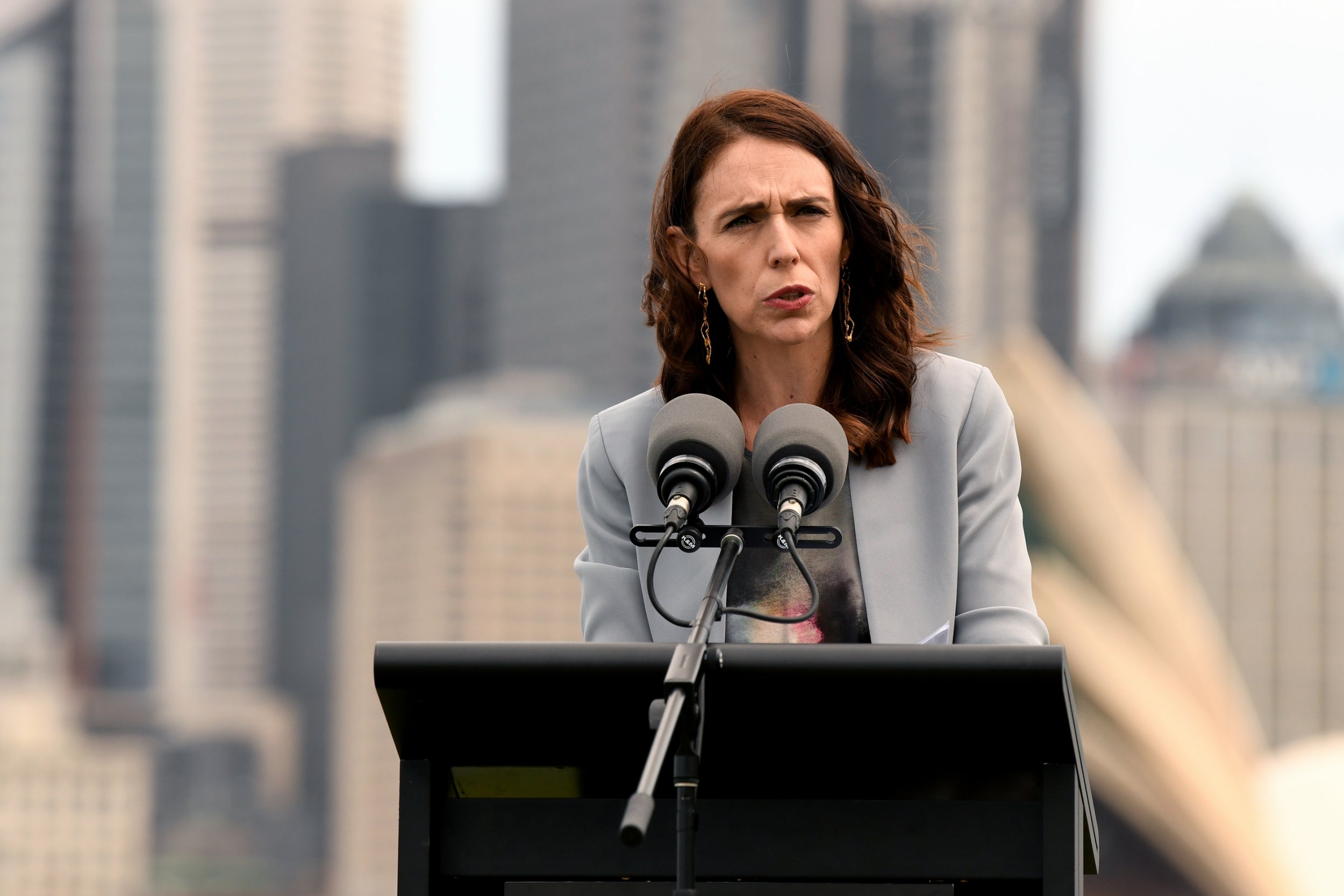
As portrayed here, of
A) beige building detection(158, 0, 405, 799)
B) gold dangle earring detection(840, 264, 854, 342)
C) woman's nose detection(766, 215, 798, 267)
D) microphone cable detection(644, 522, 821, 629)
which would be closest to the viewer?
microphone cable detection(644, 522, 821, 629)

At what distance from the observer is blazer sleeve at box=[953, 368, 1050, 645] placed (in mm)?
1764

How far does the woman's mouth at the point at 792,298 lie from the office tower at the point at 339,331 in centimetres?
8543

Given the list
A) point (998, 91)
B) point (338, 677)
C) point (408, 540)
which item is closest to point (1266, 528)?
point (998, 91)

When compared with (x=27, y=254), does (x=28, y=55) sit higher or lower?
higher

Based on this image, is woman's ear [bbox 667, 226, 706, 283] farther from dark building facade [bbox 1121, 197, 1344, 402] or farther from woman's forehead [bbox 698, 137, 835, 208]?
dark building facade [bbox 1121, 197, 1344, 402]

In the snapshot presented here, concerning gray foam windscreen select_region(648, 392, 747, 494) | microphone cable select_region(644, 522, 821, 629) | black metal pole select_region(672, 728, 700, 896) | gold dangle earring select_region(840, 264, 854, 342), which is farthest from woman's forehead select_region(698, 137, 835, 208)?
black metal pole select_region(672, 728, 700, 896)

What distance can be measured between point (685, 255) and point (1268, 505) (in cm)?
6363

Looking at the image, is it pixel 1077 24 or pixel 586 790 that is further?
pixel 1077 24

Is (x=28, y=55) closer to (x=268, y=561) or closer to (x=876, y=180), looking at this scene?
(x=268, y=561)

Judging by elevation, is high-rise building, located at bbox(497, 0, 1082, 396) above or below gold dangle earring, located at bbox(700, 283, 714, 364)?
above

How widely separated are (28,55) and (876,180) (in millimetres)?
102259

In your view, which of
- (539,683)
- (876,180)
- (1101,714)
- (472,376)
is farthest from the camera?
(472,376)

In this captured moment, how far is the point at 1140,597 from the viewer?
32062 mm

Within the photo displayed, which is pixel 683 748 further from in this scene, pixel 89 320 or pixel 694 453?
pixel 89 320
